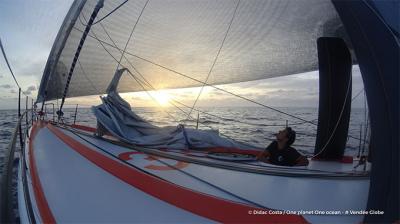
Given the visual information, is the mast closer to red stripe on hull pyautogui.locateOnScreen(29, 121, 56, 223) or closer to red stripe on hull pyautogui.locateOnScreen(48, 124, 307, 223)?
red stripe on hull pyautogui.locateOnScreen(48, 124, 307, 223)

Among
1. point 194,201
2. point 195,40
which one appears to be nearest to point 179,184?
point 194,201

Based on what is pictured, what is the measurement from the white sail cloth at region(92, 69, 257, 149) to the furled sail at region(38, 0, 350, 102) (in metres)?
1.09

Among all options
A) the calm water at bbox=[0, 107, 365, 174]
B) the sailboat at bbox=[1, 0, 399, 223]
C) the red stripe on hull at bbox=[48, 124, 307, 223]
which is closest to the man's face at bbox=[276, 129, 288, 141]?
the sailboat at bbox=[1, 0, 399, 223]

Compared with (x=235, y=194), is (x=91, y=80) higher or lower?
higher

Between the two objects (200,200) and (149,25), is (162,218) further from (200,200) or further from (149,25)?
(149,25)

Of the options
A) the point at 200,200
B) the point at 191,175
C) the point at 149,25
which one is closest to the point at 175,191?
the point at 200,200

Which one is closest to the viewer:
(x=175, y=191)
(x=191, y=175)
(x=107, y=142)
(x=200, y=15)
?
(x=175, y=191)

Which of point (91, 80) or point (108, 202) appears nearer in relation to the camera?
Result: point (108, 202)

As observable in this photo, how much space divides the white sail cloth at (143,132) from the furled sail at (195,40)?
43.1 inches

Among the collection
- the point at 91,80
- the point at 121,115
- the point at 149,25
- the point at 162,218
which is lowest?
the point at 162,218

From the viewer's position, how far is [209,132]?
529 centimetres

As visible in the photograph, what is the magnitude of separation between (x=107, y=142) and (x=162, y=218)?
3264mm

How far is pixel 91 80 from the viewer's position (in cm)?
757

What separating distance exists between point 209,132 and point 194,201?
3044mm
